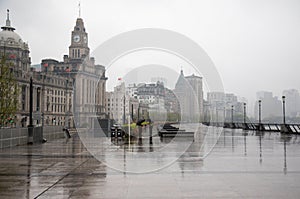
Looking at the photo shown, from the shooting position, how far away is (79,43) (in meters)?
166

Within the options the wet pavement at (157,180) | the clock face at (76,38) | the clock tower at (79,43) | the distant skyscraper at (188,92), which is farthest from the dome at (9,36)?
the wet pavement at (157,180)

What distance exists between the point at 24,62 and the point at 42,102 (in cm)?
1809

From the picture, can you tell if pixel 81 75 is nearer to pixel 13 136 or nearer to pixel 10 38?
pixel 10 38

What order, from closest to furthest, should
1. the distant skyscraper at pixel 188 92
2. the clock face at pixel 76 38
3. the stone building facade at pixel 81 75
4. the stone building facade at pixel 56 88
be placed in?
the distant skyscraper at pixel 188 92 → the stone building facade at pixel 81 75 → the stone building facade at pixel 56 88 → the clock face at pixel 76 38

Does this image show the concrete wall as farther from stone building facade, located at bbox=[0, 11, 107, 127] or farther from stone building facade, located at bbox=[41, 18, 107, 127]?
stone building facade, located at bbox=[0, 11, 107, 127]

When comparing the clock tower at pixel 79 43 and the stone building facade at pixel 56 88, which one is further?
the clock tower at pixel 79 43

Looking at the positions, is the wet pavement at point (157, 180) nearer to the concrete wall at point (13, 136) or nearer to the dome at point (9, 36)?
the concrete wall at point (13, 136)

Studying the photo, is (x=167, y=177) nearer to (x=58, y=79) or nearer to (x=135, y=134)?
(x=135, y=134)

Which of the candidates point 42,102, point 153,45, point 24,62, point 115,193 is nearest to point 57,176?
point 115,193

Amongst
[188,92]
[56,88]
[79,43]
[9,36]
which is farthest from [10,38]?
[188,92]

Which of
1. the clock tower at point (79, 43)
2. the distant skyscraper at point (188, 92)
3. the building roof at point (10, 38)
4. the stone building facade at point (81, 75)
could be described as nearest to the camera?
the distant skyscraper at point (188, 92)

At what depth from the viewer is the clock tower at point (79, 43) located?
541 feet

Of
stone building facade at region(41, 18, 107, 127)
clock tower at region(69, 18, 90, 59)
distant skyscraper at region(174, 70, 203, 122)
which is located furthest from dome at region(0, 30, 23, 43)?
distant skyscraper at region(174, 70, 203, 122)

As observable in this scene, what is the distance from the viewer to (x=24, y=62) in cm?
12675
